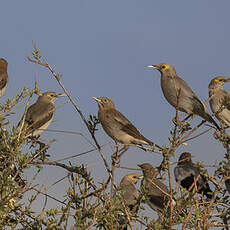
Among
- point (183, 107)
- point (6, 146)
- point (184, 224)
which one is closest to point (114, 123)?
point (183, 107)

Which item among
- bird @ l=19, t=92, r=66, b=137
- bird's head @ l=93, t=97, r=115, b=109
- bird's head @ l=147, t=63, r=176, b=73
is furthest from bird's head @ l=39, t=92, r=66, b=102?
bird's head @ l=147, t=63, r=176, b=73

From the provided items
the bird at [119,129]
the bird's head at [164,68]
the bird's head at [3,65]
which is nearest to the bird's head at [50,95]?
the bird's head at [3,65]

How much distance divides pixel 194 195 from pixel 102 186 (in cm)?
104

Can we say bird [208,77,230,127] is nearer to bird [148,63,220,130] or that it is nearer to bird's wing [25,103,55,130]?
bird [148,63,220,130]

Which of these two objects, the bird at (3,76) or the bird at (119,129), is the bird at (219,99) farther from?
the bird at (3,76)

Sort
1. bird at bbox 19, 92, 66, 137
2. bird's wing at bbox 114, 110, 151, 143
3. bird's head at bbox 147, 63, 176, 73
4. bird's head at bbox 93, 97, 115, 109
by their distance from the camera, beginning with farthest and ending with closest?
bird's head at bbox 147, 63, 176, 73 < bird at bbox 19, 92, 66, 137 < bird's head at bbox 93, 97, 115, 109 < bird's wing at bbox 114, 110, 151, 143

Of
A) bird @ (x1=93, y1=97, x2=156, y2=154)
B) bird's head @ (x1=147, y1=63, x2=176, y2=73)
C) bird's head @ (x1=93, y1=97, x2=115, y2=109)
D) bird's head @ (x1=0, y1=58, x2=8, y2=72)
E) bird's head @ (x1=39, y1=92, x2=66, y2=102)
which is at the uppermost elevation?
bird's head @ (x1=0, y1=58, x2=8, y2=72)

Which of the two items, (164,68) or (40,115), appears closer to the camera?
(40,115)

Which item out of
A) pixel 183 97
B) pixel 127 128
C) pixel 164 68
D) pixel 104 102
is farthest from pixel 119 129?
pixel 164 68

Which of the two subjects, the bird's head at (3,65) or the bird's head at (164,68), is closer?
the bird's head at (164,68)

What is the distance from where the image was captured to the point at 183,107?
9781mm

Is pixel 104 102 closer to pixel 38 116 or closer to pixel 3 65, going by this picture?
pixel 38 116

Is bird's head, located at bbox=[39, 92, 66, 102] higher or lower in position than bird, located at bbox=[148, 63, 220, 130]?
higher

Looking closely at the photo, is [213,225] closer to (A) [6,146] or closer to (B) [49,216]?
(B) [49,216]
